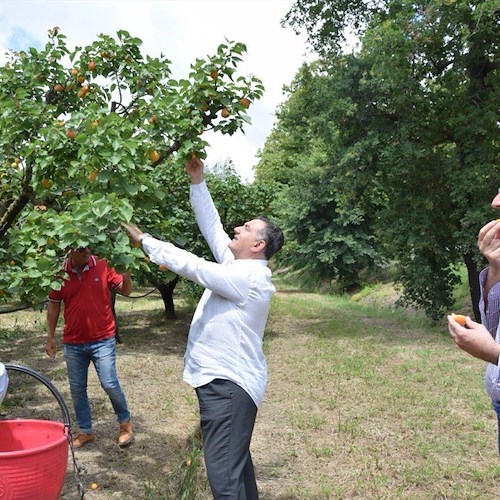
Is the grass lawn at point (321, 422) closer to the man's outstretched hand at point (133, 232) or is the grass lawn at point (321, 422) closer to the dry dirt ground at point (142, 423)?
the dry dirt ground at point (142, 423)

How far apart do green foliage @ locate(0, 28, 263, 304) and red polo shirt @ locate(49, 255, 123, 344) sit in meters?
0.46

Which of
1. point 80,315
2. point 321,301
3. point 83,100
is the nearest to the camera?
point 80,315

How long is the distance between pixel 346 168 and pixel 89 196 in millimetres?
9735

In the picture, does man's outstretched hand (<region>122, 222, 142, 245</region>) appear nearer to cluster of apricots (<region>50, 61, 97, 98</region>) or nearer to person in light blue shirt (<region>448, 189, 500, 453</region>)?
person in light blue shirt (<region>448, 189, 500, 453</region>)

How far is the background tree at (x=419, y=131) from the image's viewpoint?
10.9 m

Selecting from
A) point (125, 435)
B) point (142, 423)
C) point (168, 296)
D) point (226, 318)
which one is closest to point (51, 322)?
point (125, 435)

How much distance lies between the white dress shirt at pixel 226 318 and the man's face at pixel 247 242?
4 centimetres

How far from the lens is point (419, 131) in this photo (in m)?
11.8

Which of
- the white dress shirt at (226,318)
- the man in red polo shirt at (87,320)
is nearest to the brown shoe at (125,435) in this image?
the man in red polo shirt at (87,320)

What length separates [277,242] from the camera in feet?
10.2

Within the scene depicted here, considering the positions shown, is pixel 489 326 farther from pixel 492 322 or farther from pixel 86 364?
pixel 86 364

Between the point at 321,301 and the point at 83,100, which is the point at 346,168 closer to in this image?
the point at 83,100

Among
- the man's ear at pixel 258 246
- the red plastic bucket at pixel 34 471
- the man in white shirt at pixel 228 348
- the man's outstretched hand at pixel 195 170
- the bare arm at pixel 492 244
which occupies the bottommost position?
the red plastic bucket at pixel 34 471

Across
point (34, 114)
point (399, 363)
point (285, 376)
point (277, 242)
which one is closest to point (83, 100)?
point (34, 114)
